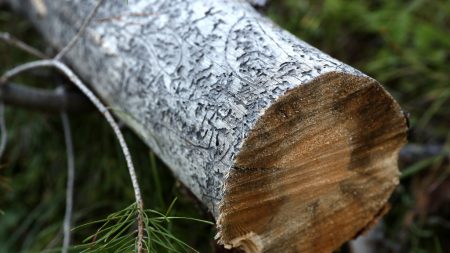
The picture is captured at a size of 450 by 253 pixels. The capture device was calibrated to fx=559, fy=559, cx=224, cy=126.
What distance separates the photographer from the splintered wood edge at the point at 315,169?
1.00 meters

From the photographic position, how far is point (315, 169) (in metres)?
1.09

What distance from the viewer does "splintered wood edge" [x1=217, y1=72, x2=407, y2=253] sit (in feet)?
3.28

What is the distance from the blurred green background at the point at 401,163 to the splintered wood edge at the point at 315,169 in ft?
1.92

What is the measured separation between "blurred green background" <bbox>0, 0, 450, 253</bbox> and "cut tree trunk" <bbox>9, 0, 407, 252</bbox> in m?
0.55

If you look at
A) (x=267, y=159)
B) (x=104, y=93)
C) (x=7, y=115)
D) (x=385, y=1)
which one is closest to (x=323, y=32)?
(x=385, y=1)

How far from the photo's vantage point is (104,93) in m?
1.51

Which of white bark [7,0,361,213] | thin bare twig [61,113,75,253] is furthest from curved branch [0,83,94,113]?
white bark [7,0,361,213]

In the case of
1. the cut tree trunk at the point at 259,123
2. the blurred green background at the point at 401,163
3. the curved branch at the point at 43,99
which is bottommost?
the blurred green background at the point at 401,163

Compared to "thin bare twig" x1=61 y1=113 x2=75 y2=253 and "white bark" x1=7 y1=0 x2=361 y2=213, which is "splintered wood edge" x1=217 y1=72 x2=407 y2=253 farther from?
"thin bare twig" x1=61 y1=113 x2=75 y2=253

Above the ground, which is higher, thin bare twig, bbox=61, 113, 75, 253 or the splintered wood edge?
the splintered wood edge

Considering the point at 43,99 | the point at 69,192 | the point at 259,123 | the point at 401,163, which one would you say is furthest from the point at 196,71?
the point at 401,163

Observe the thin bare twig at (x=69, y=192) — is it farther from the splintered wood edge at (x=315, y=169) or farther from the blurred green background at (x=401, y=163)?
the splintered wood edge at (x=315, y=169)

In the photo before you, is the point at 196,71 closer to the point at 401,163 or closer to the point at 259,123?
the point at 259,123

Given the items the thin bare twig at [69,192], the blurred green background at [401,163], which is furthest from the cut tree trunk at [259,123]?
the blurred green background at [401,163]
